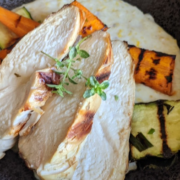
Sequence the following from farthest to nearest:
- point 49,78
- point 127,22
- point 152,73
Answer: point 127,22
point 152,73
point 49,78

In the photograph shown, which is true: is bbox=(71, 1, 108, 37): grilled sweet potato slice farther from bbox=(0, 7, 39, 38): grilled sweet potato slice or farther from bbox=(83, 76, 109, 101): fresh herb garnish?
bbox=(83, 76, 109, 101): fresh herb garnish

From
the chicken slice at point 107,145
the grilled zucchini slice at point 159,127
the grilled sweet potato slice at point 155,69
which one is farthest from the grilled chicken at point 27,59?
the grilled zucchini slice at point 159,127

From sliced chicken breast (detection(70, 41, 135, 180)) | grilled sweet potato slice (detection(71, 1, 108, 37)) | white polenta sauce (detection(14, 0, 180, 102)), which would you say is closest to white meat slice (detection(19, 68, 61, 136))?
sliced chicken breast (detection(70, 41, 135, 180))

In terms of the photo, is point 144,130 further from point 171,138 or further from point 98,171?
point 98,171

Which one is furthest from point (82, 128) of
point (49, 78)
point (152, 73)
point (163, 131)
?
point (152, 73)

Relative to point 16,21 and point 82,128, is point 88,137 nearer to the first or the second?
point 82,128

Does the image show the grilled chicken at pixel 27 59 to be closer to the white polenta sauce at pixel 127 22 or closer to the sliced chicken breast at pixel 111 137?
the sliced chicken breast at pixel 111 137

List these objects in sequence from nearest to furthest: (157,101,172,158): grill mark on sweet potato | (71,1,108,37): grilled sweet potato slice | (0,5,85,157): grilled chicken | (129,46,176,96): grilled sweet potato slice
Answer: (0,5,85,157): grilled chicken → (157,101,172,158): grill mark on sweet potato → (129,46,176,96): grilled sweet potato slice → (71,1,108,37): grilled sweet potato slice

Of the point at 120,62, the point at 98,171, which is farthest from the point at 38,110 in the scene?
the point at 120,62
